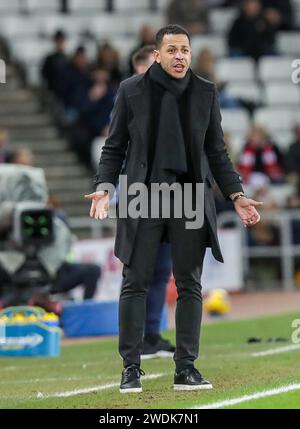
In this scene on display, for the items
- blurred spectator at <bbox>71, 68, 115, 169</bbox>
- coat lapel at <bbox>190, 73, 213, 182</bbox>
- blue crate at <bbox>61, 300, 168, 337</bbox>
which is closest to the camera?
coat lapel at <bbox>190, 73, 213, 182</bbox>

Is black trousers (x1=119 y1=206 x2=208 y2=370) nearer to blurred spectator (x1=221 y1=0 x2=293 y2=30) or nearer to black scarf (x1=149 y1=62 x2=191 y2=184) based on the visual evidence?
black scarf (x1=149 y1=62 x2=191 y2=184)

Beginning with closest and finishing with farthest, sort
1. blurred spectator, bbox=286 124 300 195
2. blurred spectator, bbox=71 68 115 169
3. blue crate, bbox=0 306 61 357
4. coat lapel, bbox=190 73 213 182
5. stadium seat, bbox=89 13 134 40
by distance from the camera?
1. coat lapel, bbox=190 73 213 182
2. blue crate, bbox=0 306 61 357
3. blurred spectator, bbox=286 124 300 195
4. blurred spectator, bbox=71 68 115 169
5. stadium seat, bbox=89 13 134 40

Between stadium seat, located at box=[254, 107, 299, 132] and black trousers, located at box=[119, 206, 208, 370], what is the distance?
13.5 meters

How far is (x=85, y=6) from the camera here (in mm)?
23906

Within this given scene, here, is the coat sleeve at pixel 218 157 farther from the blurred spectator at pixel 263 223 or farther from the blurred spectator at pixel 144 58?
the blurred spectator at pixel 263 223

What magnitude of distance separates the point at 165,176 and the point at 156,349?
292 cm

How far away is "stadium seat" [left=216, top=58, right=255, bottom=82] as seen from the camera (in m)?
22.8

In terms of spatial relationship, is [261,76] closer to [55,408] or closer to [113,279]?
[113,279]

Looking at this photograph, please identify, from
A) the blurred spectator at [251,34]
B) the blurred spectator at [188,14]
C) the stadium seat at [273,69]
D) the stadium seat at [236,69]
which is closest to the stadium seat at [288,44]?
the blurred spectator at [251,34]

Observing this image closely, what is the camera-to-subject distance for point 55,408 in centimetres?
775

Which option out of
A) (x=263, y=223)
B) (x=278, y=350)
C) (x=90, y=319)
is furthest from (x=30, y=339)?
(x=263, y=223)

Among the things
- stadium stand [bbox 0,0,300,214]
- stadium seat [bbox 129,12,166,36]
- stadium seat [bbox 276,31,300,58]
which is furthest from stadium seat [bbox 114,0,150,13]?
stadium seat [bbox 276,31,300,58]

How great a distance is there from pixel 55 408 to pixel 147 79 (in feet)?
7.01

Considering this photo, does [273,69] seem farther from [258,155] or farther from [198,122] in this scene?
[198,122]
